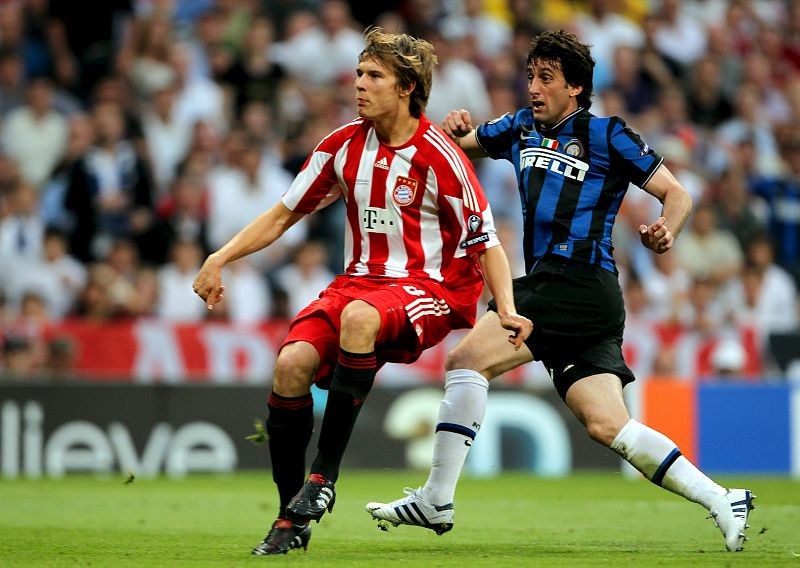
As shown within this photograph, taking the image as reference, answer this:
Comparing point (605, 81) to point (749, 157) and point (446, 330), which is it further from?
point (446, 330)

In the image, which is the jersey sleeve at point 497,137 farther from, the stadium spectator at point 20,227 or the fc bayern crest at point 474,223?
the stadium spectator at point 20,227

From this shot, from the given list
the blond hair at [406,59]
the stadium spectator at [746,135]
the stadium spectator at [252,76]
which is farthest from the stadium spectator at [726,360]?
the blond hair at [406,59]

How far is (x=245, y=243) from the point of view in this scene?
6629mm

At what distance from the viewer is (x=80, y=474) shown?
12.2m

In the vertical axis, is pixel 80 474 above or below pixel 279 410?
below

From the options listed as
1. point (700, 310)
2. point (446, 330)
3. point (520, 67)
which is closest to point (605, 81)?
point (520, 67)

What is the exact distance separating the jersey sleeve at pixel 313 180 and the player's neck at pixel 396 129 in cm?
23

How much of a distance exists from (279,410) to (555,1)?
12.3 meters

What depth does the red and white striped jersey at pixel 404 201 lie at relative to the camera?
21.6 feet

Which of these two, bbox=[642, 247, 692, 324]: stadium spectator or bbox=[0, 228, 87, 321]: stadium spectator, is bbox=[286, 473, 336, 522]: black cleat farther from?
bbox=[642, 247, 692, 324]: stadium spectator

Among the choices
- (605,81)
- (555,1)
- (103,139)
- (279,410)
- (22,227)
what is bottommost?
(279,410)

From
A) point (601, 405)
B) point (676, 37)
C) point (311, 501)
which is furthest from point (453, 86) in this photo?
point (311, 501)

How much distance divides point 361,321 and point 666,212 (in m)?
1.55

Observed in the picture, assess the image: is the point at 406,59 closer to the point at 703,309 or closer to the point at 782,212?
the point at 703,309
